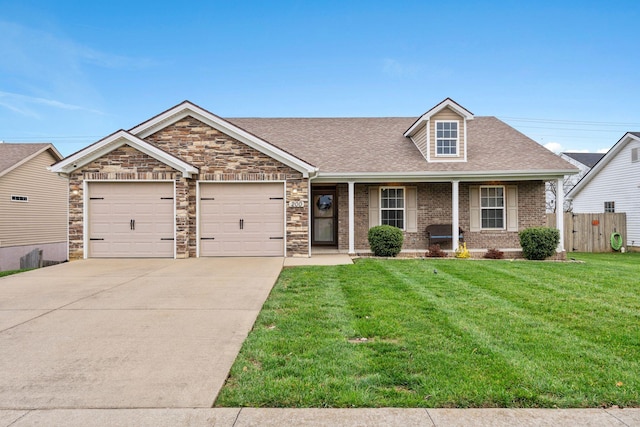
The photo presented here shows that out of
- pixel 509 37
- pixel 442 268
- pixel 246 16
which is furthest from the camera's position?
pixel 509 37

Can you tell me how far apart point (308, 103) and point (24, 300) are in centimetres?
2303

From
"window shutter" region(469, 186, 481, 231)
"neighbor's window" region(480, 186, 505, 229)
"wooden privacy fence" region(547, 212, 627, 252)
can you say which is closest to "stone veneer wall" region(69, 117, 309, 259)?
"window shutter" region(469, 186, 481, 231)

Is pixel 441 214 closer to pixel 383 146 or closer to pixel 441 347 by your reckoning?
pixel 383 146

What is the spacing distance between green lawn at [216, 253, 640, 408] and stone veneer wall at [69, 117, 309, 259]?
190 inches

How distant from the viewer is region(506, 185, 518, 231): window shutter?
14.1 m

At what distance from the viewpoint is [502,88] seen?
2231 cm

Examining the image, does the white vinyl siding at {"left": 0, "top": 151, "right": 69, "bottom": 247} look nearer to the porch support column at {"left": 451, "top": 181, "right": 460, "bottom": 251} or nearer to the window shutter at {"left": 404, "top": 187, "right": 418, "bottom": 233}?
the window shutter at {"left": 404, "top": 187, "right": 418, "bottom": 233}

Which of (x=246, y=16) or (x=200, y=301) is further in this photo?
(x=246, y=16)

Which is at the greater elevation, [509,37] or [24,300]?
[509,37]

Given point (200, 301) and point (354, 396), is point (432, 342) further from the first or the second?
point (200, 301)

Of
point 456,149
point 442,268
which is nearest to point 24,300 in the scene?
point 442,268

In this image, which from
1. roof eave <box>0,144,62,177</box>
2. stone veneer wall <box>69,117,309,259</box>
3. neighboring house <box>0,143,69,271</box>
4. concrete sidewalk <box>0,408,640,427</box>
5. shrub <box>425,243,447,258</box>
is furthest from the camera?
neighboring house <box>0,143,69,271</box>

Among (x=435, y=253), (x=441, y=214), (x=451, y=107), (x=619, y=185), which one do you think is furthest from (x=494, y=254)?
(x=619, y=185)

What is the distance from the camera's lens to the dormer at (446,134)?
14.0m
